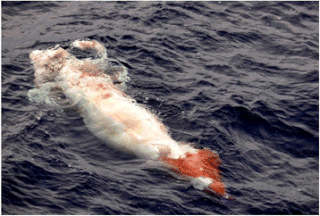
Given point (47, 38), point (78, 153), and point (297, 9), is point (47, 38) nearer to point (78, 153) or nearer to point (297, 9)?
point (78, 153)

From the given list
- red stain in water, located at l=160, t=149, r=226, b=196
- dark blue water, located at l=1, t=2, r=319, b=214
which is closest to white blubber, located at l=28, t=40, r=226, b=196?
red stain in water, located at l=160, t=149, r=226, b=196

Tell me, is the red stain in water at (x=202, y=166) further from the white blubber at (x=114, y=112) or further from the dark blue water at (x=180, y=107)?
the dark blue water at (x=180, y=107)

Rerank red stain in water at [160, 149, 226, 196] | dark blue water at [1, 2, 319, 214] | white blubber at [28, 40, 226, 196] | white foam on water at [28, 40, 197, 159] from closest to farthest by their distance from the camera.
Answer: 1. dark blue water at [1, 2, 319, 214]
2. red stain in water at [160, 149, 226, 196]
3. white blubber at [28, 40, 226, 196]
4. white foam on water at [28, 40, 197, 159]

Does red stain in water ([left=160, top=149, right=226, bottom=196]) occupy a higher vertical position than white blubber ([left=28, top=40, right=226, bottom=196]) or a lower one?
lower

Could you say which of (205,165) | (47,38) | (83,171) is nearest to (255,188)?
(205,165)

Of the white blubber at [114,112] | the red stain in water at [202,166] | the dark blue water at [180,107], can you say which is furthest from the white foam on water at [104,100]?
the dark blue water at [180,107]

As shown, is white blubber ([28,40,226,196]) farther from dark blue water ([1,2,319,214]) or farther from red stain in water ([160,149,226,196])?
dark blue water ([1,2,319,214])

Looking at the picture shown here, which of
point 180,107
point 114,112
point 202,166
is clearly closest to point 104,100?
point 114,112
